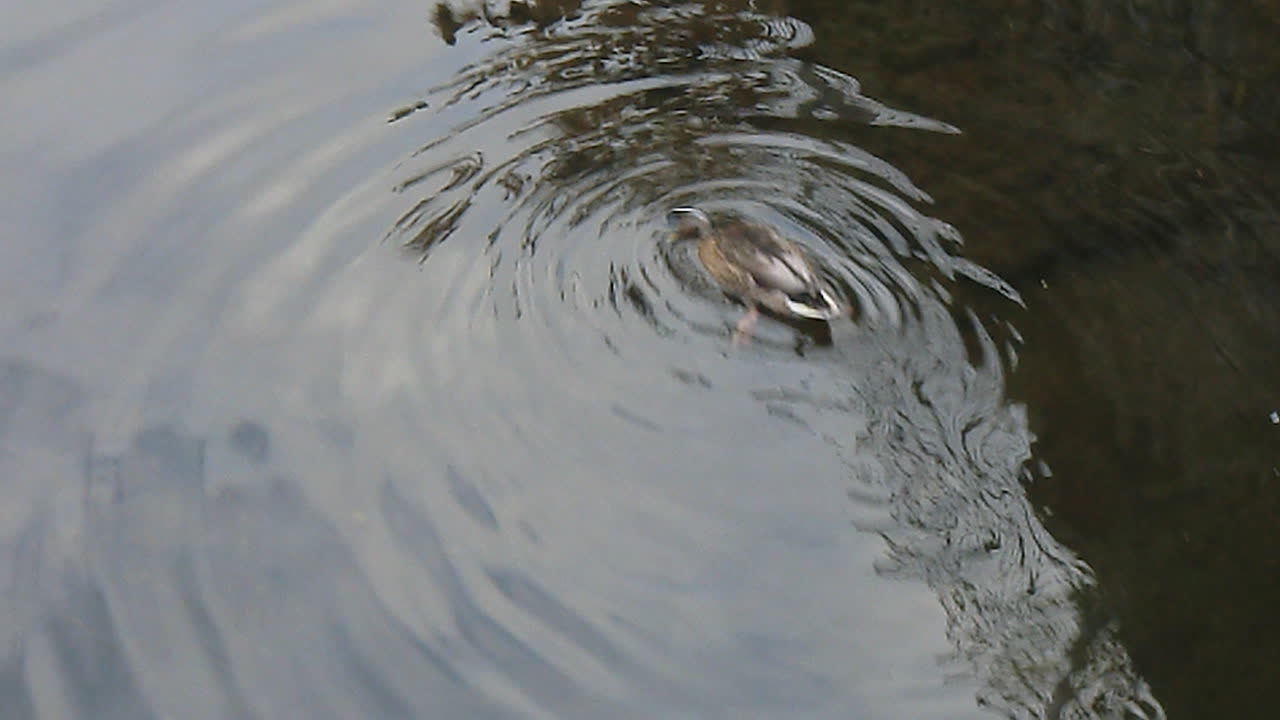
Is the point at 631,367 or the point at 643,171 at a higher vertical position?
the point at 643,171

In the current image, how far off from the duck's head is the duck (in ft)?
0.18

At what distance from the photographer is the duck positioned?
4.58 meters

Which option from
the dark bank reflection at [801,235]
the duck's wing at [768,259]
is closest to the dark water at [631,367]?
the dark bank reflection at [801,235]

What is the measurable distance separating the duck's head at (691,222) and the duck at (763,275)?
0.06m

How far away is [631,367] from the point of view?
173 inches

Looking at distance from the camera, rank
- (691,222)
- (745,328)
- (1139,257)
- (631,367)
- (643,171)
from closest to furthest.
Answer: (631,367) < (745,328) < (1139,257) < (691,222) < (643,171)

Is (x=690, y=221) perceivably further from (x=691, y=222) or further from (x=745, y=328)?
(x=745, y=328)

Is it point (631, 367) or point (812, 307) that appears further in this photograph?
Answer: point (812, 307)

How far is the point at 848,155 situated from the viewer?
17.0 feet

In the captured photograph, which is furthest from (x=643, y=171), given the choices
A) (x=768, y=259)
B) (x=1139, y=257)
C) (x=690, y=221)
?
(x=1139, y=257)

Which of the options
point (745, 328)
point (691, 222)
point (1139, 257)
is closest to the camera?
point (745, 328)

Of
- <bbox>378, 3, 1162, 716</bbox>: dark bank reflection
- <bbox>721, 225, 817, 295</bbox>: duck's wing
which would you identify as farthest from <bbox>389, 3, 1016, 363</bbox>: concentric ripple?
<bbox>721, 225, 817, 295</bbox>: duck's wing

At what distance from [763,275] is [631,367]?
53 cm

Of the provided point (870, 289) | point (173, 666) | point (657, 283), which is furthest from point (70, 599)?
point (870, 289)
